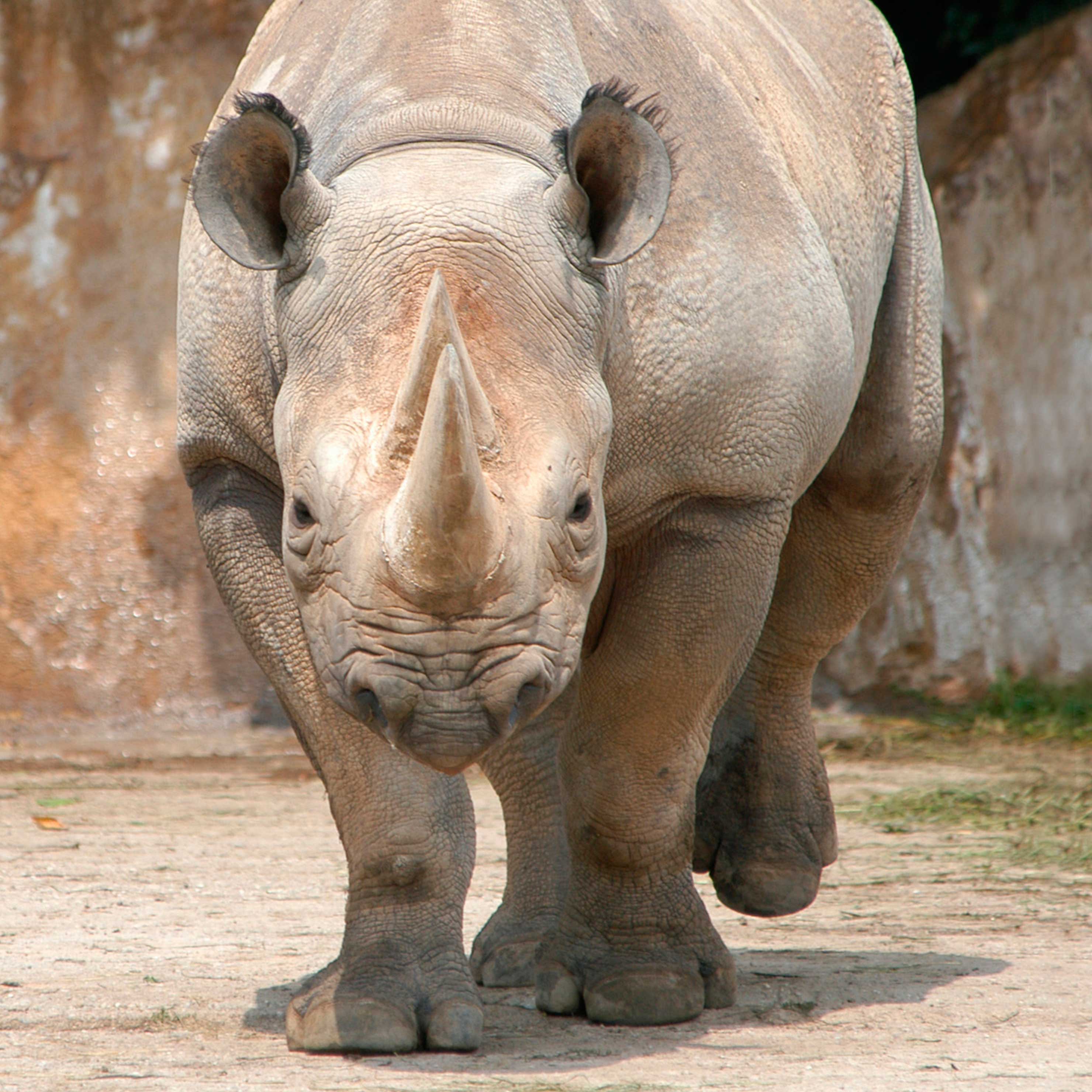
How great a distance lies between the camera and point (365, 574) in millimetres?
3207

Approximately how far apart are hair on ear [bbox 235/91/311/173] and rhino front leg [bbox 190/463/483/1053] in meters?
0.81

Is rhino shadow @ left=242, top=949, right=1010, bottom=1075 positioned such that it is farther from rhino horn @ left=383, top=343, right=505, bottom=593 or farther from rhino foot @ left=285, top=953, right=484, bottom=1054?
rhino horn @ left=383, top=343, right=505, bottom=593

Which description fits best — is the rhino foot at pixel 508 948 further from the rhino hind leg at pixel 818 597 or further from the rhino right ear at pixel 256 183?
the rhino right ear at pixel 256 183

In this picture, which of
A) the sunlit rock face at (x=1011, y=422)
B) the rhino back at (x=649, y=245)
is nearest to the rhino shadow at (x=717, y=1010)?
the rhino back at (x=649, y=245)

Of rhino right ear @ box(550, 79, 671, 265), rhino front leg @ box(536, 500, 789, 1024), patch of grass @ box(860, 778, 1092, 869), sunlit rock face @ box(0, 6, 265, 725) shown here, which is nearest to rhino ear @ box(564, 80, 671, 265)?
rhino right ear @ box(550, 79, 671, 265)

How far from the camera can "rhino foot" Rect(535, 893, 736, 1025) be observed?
4.23 metres

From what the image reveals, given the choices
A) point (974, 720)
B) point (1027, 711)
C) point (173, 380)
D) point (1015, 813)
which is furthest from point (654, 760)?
point (1027, 711)

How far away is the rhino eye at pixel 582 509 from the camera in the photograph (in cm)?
337

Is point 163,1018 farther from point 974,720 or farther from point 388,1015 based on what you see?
point 974,720

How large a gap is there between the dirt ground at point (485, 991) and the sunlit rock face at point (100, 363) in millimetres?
1253

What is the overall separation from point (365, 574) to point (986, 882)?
319 cm

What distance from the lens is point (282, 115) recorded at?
353cm

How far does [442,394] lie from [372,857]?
4.11ft

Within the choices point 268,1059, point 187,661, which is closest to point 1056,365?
point 187,661
